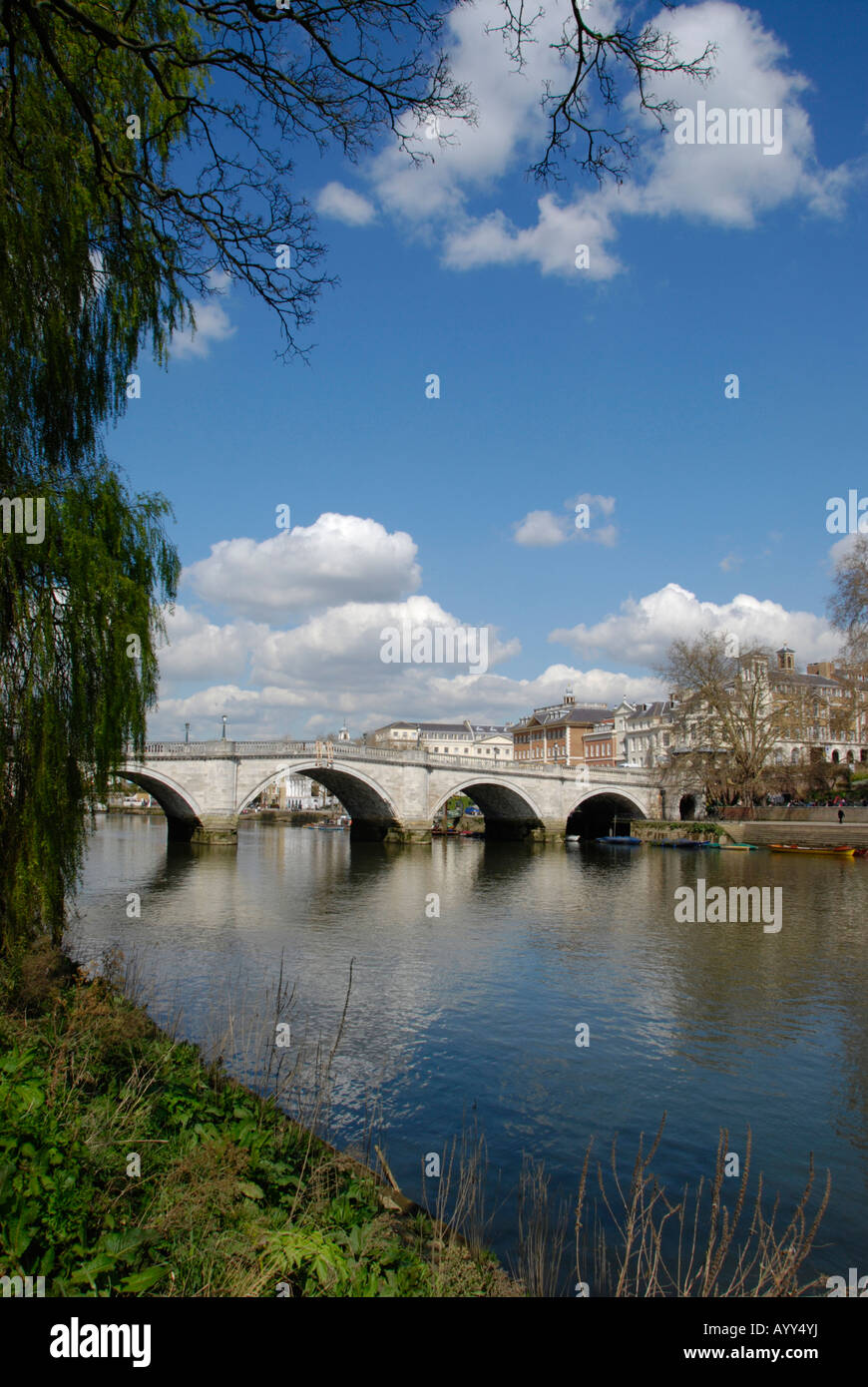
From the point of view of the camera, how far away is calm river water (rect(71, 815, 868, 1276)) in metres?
8.92

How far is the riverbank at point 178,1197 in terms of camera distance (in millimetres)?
4078

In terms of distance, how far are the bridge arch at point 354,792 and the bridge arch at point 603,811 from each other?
1563 centimetres

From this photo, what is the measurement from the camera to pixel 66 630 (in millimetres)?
7754

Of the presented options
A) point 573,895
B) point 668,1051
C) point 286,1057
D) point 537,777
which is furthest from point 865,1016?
point 537,777

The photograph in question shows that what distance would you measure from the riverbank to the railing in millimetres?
30682

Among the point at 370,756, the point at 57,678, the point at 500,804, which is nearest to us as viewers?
the point at 57,678

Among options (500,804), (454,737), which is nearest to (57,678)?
(500,804)

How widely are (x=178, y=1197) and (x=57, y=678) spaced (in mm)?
4613

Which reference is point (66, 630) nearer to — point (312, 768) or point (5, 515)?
point (5, 515)

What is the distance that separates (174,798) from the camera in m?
46.7

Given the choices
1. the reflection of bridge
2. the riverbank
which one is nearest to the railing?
the reflection of bridge

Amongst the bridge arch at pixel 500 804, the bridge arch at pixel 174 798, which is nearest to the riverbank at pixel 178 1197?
the bridge arch at pixel 174 798

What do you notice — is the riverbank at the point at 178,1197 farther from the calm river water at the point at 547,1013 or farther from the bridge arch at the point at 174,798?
the bridge arch at the point at 174,798

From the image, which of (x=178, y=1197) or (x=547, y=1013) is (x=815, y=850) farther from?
(x=178, y=1197)
